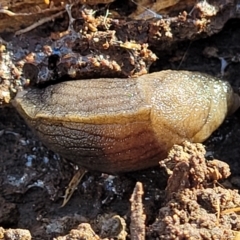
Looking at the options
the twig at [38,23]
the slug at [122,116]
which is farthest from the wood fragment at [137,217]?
the twig at [38,23]

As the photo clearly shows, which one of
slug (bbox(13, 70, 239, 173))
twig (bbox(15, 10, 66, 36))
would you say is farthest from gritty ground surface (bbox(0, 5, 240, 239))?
twig (bbox(15, 10, 66, 36))

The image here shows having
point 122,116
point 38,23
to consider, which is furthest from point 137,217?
point 38,23

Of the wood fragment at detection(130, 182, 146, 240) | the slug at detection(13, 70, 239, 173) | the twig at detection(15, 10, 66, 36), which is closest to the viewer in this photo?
the wood fragment at detection(130, 182, 146, 240)

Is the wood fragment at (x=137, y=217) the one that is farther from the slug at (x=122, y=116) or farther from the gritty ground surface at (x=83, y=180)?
the slug at (x=122, y=116)

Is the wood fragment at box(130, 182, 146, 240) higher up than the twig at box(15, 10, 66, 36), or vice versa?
the twig at box(15, 10, 66, 36)

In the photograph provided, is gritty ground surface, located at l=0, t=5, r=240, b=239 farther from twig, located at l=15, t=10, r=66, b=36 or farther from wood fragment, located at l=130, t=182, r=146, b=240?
twig, located at l=15, t=10, r=66, b=36

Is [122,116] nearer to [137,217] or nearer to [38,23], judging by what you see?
[137,217]
